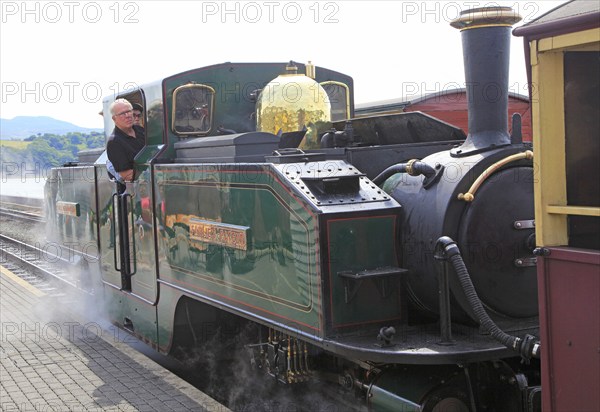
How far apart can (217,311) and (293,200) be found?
2073 millimetres

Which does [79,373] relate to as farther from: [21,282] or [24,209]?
[24,209]

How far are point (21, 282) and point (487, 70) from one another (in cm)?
904

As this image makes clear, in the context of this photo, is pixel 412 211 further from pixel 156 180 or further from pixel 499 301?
pixel 156 180

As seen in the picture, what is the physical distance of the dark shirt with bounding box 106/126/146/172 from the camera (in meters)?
6.71

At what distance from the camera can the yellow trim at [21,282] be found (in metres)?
10.6

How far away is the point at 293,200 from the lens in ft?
13.9

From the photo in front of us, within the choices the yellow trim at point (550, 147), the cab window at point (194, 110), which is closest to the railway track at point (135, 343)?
the cab window at point (194, 110)

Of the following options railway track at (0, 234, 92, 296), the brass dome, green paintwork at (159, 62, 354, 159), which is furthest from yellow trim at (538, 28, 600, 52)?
railway track at (0, 234, 92, 296)

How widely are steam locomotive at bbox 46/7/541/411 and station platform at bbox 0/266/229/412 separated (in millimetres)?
832

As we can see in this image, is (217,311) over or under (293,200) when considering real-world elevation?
under

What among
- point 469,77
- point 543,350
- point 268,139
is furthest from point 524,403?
point 268,139

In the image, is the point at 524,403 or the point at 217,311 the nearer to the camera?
the point at 524,403

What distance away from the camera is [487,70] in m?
4.26

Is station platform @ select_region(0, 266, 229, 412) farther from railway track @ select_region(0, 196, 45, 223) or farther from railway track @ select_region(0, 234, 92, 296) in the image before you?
railway track @ select_region(0, 196, 45, 223)
